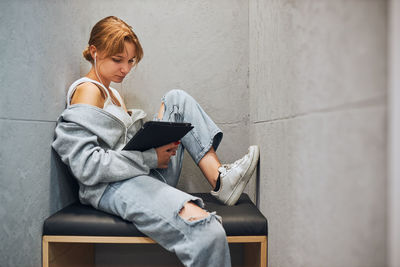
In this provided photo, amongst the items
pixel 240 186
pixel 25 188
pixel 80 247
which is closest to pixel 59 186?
pixel 25 188

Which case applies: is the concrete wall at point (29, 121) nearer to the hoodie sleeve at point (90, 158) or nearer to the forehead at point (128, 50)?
the hoodie sleeve at point (90, 158)

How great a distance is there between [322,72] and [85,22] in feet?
4.32

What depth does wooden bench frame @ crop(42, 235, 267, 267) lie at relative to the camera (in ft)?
3.10

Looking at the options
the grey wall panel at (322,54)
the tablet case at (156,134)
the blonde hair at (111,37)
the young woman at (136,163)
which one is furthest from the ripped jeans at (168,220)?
the blonde hair at (111,37)

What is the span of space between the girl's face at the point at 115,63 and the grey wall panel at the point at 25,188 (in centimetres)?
31

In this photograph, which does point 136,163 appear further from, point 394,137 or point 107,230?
point 394,137

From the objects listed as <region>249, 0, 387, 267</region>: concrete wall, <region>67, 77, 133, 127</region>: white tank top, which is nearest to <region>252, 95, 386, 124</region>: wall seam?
<region>249, 0, 387, 267</region>: concrete wall

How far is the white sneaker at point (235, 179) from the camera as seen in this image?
43.4 inches

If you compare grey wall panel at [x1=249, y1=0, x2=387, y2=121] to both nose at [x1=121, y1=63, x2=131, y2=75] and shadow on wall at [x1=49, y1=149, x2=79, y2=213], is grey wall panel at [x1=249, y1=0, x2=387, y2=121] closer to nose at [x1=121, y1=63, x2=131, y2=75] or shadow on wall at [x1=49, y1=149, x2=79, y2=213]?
nose at [x1=121, y1=63, x2=131, y2=75]

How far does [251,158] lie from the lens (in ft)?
3.66

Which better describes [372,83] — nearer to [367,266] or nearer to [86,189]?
[367,266]

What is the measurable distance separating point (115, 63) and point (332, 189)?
0.97 m

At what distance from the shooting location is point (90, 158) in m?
0.93

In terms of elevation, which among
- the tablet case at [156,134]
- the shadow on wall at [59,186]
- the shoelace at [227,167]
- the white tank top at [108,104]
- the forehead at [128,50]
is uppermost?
the forehead at [128,50]
